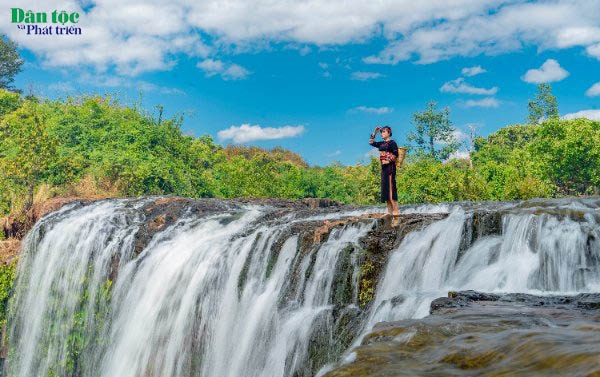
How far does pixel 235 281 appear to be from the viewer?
1130cm

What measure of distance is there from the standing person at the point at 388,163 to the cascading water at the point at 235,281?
0.83 m

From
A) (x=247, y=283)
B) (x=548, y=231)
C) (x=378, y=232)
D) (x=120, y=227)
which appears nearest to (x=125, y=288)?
(x=120, y=227)

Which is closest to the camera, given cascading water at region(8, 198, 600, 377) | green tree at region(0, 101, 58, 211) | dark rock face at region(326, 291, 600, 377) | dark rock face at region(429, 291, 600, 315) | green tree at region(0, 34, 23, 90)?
dark rock face at region(326, 291, 600, 377)

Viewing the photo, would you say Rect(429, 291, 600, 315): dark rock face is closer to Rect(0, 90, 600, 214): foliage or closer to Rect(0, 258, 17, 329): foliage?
Rect(0, 258, 17, 329): foliage

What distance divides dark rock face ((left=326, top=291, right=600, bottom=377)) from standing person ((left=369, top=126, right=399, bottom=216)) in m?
4.95

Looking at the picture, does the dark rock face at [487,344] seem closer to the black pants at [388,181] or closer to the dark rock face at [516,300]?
the dark rock face at [516,300]

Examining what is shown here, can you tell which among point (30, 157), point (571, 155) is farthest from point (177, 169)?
point (571, 155)

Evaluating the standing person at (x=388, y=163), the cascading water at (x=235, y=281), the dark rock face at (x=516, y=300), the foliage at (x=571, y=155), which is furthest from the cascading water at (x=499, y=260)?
the foliage at (x=571, y=155)

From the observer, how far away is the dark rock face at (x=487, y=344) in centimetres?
377

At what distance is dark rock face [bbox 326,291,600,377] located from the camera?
377 cm

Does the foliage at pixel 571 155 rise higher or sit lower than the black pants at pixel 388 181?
higher

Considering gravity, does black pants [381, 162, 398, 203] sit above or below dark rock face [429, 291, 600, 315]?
above

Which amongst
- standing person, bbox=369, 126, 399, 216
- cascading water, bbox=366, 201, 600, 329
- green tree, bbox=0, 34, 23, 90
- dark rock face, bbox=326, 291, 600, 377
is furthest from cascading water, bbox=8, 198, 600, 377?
green tree, bbox=0, 34, 23, 90

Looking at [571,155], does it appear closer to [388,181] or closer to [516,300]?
[388,181]
